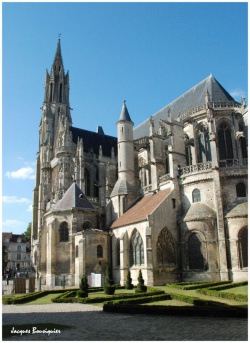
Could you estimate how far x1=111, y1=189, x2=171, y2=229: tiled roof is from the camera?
105 feet

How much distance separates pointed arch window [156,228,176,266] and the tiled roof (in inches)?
95.3

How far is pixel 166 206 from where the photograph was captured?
31609 millimetres

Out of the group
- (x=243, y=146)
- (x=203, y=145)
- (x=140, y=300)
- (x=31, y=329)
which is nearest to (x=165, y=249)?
(x=203, y=145)

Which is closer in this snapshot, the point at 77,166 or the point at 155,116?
the point at 77,166

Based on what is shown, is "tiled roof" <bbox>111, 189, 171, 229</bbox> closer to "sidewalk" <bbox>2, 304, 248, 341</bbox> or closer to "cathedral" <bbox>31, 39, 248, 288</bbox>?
"cathedral" <bbox>31, 39, 248, 288</bbox>

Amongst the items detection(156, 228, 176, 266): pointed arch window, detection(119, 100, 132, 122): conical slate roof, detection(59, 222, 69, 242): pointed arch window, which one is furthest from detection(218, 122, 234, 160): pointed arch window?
detection(59, 222, 69, 242): pointed arch window

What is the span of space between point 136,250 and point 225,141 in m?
14.7

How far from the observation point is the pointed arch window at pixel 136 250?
31.5 m

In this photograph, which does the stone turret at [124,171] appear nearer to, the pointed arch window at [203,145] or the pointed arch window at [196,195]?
the pointed arch window at [203,145]

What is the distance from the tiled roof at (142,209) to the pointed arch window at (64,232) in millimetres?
4882

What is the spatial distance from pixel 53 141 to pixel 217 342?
176 ft

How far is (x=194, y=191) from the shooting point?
32.0 meters

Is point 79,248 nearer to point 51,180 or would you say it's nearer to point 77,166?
point 77,166

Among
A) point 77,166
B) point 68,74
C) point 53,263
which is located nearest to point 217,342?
point 53,263
